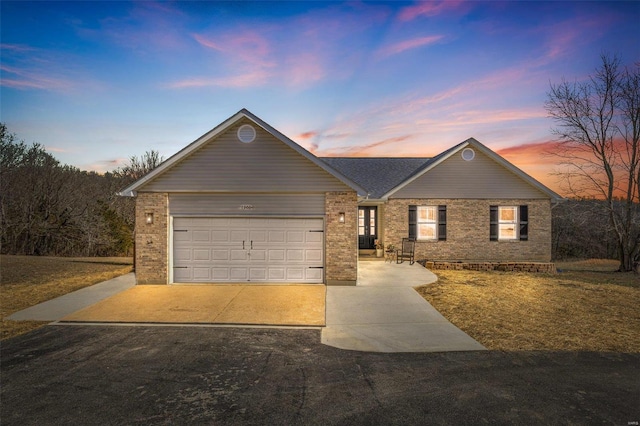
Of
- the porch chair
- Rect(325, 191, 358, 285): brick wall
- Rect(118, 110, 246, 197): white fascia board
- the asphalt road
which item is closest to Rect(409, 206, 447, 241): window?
the porch chair

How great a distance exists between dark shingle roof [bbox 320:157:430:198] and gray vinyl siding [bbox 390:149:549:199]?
115 centimetres

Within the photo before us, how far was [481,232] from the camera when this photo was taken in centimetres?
1764

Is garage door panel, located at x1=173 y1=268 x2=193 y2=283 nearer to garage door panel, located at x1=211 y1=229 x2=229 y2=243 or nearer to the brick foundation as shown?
garage door panel, located at x1=211 y1=229 x2=229 y2=243

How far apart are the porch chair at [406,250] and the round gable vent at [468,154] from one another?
5.09 meters

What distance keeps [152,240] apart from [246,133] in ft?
16.6

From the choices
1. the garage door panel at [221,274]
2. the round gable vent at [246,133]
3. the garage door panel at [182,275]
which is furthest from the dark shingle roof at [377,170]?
the garage door panel at [182,275]

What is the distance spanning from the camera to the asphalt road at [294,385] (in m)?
4.11

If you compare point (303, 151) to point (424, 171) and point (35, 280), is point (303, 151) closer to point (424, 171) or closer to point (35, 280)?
point (424, 171)

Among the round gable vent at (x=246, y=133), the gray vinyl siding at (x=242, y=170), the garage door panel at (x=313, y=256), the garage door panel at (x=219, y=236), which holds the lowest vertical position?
the garage door panel at (x=313, y=256)

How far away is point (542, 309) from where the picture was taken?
912cm

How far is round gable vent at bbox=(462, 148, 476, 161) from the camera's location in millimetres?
17500

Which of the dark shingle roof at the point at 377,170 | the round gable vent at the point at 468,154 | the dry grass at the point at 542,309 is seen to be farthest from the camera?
the dark shingle roof at the point at 377,170

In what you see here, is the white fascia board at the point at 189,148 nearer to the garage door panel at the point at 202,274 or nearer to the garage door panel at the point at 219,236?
the garage door panel at the point at 219,236

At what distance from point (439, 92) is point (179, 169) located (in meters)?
12.3
